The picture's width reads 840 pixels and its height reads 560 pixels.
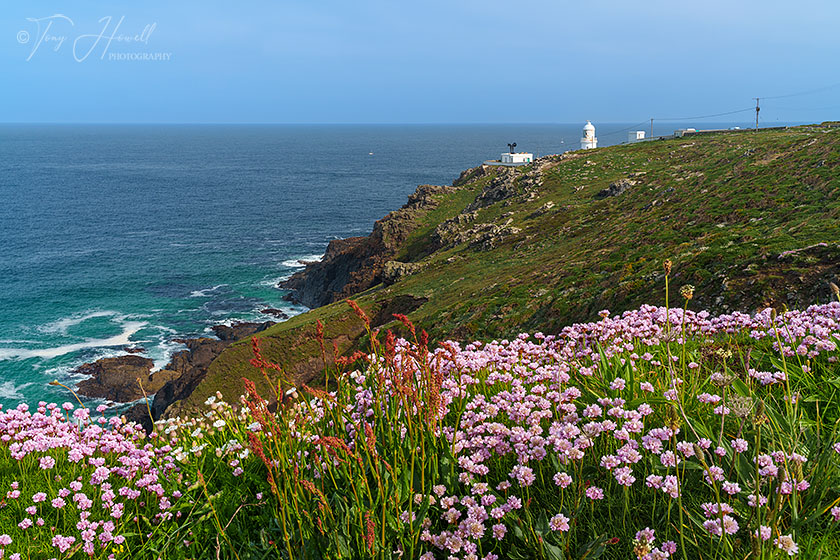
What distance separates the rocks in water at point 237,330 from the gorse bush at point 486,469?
4841 cm

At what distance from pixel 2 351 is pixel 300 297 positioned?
30.7 metres

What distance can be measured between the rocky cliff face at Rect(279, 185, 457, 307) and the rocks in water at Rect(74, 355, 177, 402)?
20577mm

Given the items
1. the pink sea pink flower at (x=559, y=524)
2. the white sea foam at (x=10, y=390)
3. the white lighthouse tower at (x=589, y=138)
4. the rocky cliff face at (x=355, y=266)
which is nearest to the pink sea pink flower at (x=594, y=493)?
the pink sea pink flower at (x=559, y=524)

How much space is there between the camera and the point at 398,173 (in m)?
196

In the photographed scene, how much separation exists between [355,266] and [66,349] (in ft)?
103

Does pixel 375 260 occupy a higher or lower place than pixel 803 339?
lower

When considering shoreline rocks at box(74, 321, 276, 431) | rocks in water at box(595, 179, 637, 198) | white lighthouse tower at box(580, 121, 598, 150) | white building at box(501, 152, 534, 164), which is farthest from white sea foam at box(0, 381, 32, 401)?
white lighthouse tower at box(580, 121, 598, 150)

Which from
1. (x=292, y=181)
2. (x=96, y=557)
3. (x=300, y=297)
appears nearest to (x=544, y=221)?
(x=300, y=297)

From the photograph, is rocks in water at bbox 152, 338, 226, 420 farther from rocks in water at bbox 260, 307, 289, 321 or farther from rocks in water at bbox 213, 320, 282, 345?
rocks in water at bbox 260, 307, 289, 321

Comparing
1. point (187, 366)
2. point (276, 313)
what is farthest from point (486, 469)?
point (276, 313)

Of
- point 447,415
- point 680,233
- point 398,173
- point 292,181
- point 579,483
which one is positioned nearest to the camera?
point 579,483

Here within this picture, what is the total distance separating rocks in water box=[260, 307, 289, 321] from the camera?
60922 millimetres

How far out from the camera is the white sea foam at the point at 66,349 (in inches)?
1950

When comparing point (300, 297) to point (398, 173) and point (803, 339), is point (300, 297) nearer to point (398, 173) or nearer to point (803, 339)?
point (803, 339)
